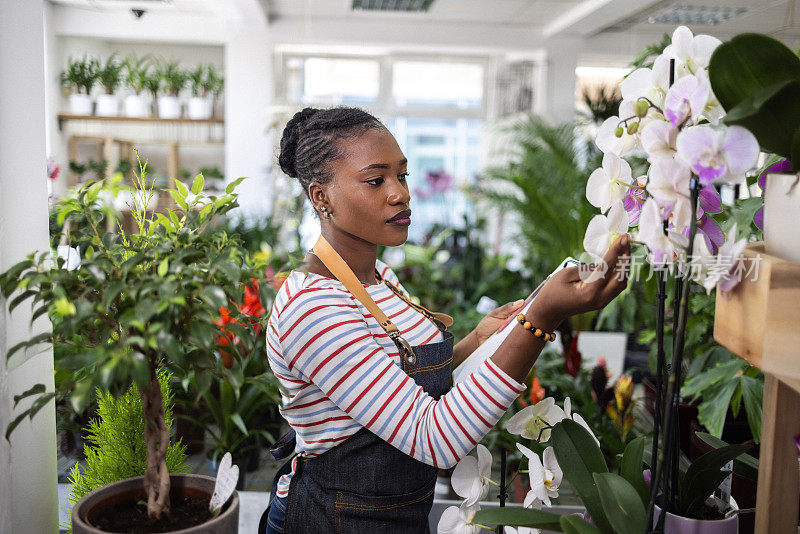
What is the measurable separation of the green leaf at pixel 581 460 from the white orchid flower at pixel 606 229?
0.29 metres

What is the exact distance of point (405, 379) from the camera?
0.96 meters

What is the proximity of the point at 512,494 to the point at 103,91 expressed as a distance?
5535mm

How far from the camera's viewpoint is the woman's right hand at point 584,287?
835 millimetres

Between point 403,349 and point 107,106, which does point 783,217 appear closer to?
point 403,349

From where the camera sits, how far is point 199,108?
20.4 ft

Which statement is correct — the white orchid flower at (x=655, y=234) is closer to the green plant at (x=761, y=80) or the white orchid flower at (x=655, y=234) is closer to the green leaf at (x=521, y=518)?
the green plant at (x=761, y=80)

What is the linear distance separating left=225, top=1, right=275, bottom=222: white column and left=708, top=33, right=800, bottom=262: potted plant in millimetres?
5807

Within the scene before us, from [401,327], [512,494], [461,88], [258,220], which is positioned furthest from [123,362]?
[461,88]

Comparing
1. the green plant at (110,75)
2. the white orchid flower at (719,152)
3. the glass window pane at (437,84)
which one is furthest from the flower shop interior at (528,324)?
the glass window pane at (437,84)

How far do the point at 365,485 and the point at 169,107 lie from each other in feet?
18.8

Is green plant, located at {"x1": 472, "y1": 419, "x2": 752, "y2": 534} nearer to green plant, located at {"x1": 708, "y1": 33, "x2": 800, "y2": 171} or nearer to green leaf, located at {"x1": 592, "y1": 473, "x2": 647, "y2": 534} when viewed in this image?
green leaf, located at {"x1": 592, "y1": 473, "x2": 647, "y2": 534}

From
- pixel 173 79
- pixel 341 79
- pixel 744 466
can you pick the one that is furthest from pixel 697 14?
pixel 744 466

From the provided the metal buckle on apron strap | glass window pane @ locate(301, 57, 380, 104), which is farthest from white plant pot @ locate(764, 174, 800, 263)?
glass window pane @ locate(301, 57, 380, 104)

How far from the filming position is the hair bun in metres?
1.23
